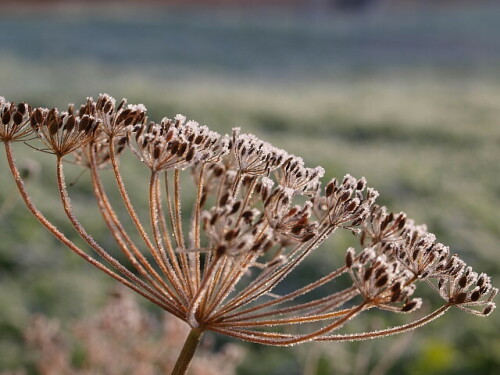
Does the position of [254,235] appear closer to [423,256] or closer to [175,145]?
[175,145]

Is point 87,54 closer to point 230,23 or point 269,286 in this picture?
point 230,23

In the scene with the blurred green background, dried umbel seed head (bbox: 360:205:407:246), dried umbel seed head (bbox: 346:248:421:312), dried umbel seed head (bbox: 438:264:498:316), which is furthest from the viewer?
the blurred green background

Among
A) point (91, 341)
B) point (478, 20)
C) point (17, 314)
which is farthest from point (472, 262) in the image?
point (478, 20)

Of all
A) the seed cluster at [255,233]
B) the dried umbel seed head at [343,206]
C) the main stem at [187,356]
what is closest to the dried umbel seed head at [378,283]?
the seed cluster at [255,233]

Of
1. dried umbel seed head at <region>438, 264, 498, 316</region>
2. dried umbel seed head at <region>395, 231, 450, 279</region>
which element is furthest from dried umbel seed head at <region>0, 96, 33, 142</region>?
dried umbel seed head at <region>438, 264, 498, 316</region>

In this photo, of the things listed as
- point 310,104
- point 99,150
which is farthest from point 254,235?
point 310,104

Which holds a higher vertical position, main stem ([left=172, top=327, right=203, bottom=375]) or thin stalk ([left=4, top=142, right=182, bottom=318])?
thin stalk ([left=4, top=142, right=182, bottom=318])

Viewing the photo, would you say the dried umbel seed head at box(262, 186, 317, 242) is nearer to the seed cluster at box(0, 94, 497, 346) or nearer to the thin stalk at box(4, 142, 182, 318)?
the seed cluster at box(0, 94, 497, 346)
